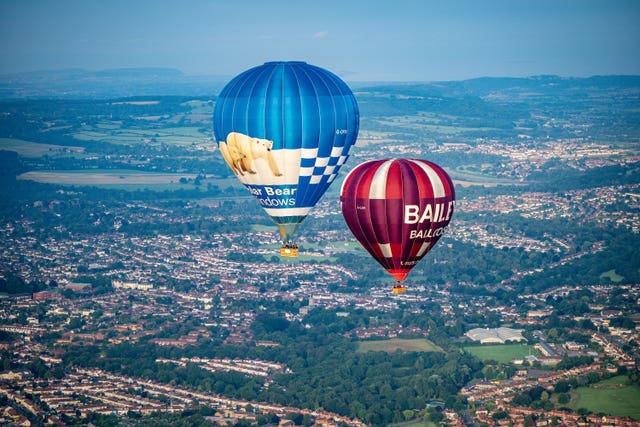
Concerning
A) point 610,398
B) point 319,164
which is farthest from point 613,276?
point 319,164

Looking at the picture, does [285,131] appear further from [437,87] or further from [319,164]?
[437,87]

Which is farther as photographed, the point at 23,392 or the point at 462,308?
the point at 462,308

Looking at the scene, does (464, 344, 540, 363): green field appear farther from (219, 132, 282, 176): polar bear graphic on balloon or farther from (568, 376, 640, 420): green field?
(219, 132, 282, 176): polar bear graphic on balloon

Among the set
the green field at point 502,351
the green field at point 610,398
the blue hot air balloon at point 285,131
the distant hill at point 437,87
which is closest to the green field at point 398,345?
the green field at point 502,351

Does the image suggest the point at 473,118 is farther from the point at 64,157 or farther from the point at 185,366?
the point at 185,366

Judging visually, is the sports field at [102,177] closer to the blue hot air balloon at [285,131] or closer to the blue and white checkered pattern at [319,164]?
the blue and white checkered pattern at [319,164]

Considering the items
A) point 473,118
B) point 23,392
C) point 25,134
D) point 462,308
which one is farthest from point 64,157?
point 23,392
